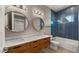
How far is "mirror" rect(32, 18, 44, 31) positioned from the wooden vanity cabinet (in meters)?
0.19

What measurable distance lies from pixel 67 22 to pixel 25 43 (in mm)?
704

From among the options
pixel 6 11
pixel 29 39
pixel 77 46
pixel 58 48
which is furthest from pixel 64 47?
pixel 6 11

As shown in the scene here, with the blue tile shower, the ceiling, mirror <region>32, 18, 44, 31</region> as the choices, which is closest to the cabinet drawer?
mirror <region>32, 18, 44, 31</region>

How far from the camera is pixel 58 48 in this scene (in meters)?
1.32

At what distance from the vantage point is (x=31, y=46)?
4.20 feet

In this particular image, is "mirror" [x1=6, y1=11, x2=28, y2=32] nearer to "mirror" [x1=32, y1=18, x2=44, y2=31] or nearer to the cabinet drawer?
"mirror" [x1=32, y1=18, x2=44, y2=31]

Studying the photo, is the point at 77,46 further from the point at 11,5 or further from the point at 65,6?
the point at 11,5

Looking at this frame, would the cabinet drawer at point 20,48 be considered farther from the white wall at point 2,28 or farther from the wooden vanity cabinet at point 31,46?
the white wall at point 2,28

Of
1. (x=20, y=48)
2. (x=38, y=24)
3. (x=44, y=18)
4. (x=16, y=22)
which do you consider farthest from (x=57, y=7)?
(x=20, y=48)

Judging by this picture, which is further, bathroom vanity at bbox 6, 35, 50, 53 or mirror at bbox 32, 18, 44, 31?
mirror at bbox 32, 18, 44, 31

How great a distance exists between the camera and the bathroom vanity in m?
1.20

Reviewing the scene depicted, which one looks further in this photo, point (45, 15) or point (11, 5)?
point (45, 15)

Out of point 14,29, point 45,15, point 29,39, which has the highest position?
point 45,15

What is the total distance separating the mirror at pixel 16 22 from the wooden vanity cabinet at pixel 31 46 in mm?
241
